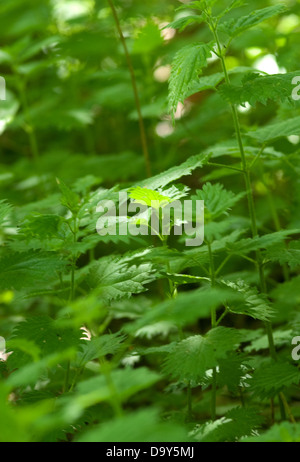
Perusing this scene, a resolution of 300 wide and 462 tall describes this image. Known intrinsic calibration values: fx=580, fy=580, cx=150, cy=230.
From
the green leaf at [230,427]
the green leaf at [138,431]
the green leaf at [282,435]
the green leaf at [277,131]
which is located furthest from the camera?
the green leaf at [277,131]

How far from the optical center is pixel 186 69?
3.85 feet

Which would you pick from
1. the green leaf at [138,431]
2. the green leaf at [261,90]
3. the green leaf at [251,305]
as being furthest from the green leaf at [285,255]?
the green leaf at [138,431]

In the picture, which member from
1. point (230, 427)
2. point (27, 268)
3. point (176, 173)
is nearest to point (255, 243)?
point (176, 173)

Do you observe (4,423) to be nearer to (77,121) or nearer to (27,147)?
(77,121)

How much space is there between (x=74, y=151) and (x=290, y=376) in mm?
2496

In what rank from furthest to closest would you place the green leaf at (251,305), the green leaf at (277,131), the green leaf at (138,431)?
the green leaf at (277,131) < the green leaf at (251,305) < the green leaf at (138,431)

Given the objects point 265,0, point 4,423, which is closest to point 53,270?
point 4,423

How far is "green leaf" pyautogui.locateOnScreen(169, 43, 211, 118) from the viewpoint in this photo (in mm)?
1167

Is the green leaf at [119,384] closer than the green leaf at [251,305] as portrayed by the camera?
Yes

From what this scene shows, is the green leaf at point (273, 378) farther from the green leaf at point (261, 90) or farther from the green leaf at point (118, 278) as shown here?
the green leaf at point (261, 90)

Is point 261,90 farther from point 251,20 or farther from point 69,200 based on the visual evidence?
point 69,200

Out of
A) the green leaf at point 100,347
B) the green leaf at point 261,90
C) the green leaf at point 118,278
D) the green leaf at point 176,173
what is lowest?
the green leaf at point 100,347

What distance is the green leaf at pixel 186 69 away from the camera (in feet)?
3.83

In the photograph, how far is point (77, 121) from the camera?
2619 mm
